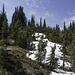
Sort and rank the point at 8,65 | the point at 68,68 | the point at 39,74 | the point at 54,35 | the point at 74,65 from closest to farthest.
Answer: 1. the point at 8,65
2. the point at 39,74
3. the point at 74,65
4. the point at 68,68
5. the point at 54,35

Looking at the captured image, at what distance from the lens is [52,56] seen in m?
28.9

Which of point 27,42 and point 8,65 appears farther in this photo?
point 27,42

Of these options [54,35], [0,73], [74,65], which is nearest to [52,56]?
[74,65]

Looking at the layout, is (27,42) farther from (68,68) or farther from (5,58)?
(5,58)

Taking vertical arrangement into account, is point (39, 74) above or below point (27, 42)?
below

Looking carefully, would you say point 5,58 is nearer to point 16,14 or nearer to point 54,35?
A: point 54,35

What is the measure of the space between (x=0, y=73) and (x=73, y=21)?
88274 millimetres

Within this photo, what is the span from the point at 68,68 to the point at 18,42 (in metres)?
22.4

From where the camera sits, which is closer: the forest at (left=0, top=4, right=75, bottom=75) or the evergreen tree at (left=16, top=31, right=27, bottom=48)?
the forest at (left=0, top=4, right=75, bottom=75)

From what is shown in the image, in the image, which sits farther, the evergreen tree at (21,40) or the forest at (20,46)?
the evergreen tree at (21,40)

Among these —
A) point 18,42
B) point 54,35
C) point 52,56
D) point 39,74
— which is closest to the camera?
point 39,74

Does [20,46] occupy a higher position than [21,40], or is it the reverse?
[21,40]

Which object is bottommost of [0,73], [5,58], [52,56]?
[52,56]

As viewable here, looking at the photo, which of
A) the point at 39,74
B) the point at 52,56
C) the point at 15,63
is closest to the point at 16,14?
the point at 52,56
